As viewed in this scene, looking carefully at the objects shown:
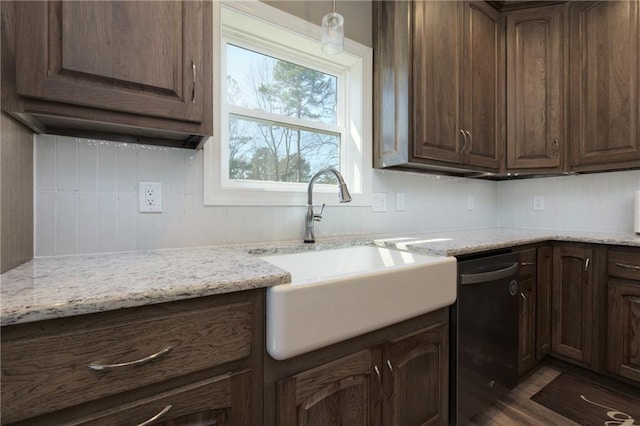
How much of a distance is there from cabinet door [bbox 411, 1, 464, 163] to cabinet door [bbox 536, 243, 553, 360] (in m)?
0.83

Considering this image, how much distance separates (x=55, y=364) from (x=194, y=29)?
39.3 inches

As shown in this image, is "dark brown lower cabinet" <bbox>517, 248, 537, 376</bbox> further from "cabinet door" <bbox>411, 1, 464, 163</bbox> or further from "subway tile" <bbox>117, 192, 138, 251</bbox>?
"subway tile" <bbox>117, 192, 138, 251</bbox>

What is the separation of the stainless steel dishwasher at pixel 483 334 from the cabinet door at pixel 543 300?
1.22 ft

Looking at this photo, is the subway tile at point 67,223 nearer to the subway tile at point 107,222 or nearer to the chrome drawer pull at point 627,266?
the subway tile at point 107,222

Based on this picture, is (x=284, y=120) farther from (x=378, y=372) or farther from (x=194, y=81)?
(x=378, y=372)

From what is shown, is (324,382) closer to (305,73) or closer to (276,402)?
(276,402)

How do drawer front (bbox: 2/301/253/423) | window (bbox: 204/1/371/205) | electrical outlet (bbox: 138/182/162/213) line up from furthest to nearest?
window (bbox: 204/1/371/205), electrical outlet (bbox: 138/182/162/213), drawer front (bbox: 2/301/253/423)

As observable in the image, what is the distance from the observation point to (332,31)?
4.64 feet

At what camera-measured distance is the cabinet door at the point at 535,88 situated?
6.81 ft

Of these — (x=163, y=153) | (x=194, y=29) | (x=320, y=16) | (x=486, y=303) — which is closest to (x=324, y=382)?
(x=486, y=303)

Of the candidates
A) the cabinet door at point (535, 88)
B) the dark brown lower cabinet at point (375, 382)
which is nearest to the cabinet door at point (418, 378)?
the dark brown lower cabinet at point (375, 382)

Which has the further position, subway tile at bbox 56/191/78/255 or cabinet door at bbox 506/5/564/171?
cabinet door at bbox 506/5/564/171

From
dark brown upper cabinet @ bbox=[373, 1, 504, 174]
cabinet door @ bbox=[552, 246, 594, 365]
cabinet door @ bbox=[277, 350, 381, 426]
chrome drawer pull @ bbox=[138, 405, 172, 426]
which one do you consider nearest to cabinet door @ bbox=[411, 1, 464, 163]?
dark brown upper cabinet @ bbox=[373, 1, 504, 174]

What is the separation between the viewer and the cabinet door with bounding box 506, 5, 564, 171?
2074 mm
